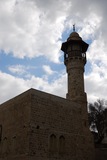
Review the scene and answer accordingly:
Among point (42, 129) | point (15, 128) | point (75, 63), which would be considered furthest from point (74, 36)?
point (15, 128)

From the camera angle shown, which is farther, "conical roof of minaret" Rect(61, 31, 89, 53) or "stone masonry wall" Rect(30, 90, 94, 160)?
"conical roof of minaret" Rect(61, 31, 89, 53)

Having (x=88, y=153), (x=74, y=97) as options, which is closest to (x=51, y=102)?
(x=74, y=97)

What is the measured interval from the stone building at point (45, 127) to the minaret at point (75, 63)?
0.31 ft

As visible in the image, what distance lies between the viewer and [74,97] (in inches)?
945

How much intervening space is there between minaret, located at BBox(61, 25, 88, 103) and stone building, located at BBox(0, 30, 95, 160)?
3.8 inches

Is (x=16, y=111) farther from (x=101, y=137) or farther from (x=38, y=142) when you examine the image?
(x=101, y=137)

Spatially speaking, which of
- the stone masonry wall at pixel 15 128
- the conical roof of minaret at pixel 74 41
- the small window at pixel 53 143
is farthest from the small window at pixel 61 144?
the conical roof of minaret at pixel 74 41

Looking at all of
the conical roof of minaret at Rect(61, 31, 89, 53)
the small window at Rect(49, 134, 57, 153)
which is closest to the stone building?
the small window at Rect(49, 134, 57, 153)

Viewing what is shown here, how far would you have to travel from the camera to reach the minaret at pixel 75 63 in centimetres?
2422

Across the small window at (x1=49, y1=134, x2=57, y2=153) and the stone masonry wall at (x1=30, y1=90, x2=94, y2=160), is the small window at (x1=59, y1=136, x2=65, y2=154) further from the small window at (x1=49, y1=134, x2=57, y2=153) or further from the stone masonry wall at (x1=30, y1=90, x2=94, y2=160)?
the small window at (x1=49, y1=134, x2=57, y2=153)

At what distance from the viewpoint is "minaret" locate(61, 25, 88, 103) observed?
2422 cm

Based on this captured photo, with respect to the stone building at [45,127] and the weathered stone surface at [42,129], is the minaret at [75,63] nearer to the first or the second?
the stone building at [45,127]

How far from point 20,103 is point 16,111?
0.80m

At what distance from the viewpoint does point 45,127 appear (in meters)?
19.4
